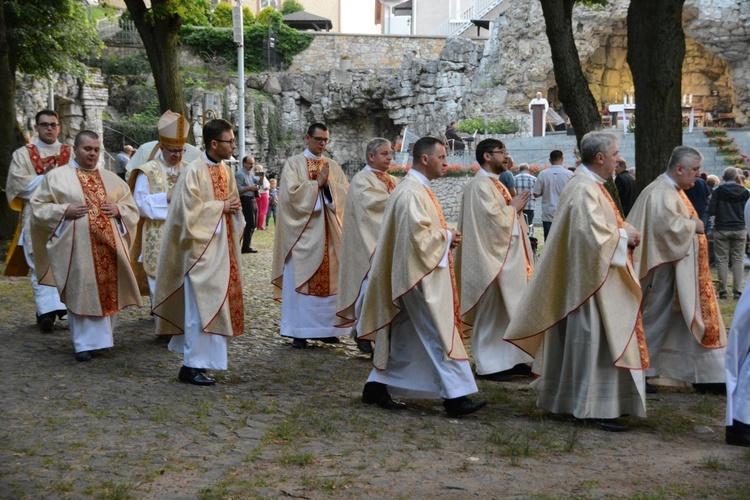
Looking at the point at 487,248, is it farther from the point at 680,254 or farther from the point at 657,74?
the point at 657,74

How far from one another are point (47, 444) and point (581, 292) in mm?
3400

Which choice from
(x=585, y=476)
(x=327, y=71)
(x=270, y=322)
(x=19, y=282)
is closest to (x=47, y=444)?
(x=585, y=476)

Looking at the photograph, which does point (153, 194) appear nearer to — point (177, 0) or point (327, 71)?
point (177, 0)

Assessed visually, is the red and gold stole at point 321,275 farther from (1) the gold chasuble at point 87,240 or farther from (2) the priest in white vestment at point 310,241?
(1) the gold chasuble at point 87,240

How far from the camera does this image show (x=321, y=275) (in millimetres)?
9188

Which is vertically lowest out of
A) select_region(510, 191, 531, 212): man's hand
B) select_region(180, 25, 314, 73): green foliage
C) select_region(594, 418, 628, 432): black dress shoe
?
select_region(594, 418, 628, 432): black dress shoe

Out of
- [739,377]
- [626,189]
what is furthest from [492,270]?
[626,189]

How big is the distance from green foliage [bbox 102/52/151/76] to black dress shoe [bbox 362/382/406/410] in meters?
39.9

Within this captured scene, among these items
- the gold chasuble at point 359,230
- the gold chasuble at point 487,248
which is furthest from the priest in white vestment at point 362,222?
the gold chasuble at point 487,248

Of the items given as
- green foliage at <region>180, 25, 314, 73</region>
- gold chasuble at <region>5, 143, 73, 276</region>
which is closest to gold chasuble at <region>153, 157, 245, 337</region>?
gold chasuble at <region>5, 143, 73, 276</region>

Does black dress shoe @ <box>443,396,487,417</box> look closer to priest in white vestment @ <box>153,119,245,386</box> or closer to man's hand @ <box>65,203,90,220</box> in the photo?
priest in white vestment @ <box>153,119,245,386</box>

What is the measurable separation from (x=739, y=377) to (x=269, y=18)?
46291 millimetres

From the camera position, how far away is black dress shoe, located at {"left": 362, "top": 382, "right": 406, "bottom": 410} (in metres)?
6.40

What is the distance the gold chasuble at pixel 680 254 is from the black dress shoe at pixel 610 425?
4.46ft
